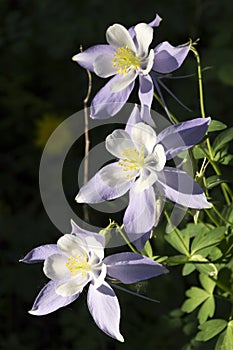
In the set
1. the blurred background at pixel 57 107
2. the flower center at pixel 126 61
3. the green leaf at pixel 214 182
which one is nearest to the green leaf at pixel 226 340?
the green leaf at pixel 214 182

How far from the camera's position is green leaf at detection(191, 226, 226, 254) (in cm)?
126

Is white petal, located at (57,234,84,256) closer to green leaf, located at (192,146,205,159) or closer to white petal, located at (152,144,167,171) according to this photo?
white petal, located at (152,144,167,171)

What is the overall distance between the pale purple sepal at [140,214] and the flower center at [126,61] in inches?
9.5

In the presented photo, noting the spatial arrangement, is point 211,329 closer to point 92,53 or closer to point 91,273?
point 91,273

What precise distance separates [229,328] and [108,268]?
0.32m

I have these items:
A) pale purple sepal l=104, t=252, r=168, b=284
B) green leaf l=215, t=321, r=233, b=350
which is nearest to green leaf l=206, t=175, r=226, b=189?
pale purple sepal l=104, t=252, r=168, b=284

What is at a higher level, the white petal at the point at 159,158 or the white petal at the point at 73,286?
the white petal at the point at 159,158

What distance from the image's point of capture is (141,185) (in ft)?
3.69

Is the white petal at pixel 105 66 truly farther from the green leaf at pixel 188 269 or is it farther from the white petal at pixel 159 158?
the green leaf at pixel 188 269

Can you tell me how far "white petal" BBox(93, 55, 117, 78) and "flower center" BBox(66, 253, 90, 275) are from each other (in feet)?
Answer: 1.07

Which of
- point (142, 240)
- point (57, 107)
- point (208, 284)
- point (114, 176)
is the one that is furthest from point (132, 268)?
point (57, 107)

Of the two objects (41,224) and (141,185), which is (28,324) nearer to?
(41,224)

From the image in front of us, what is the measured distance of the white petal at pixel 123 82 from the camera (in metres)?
1.26

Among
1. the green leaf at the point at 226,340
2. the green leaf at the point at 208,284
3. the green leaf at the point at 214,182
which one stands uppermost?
the green leaf at the point at 214,182
